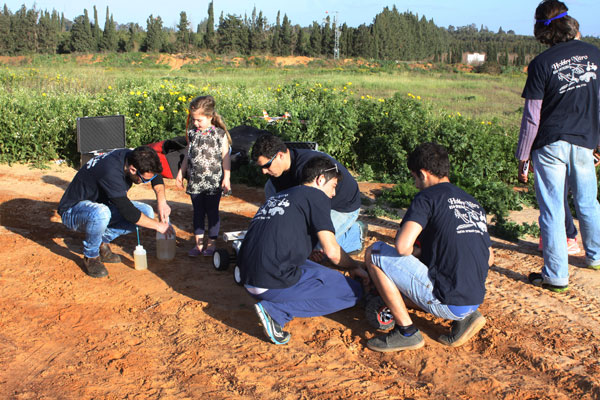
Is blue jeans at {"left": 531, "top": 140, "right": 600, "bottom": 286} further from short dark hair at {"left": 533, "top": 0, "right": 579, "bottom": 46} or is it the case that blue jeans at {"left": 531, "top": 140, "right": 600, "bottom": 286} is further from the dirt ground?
short dark hair at {"left": 533, "top": 0, "right": 579, "bottom": 46}

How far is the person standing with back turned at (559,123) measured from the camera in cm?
421

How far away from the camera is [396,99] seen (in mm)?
9328

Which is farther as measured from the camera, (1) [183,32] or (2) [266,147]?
(1) [183,32]

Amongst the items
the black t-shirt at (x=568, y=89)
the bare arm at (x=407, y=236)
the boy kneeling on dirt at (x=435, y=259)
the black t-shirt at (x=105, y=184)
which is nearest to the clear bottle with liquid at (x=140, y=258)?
the black t-shirt at (x=105, y=184)

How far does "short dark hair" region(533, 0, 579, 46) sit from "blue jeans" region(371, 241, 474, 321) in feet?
7.07

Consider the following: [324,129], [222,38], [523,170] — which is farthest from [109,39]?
[523,170]

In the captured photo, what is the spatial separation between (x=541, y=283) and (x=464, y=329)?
4.46 ft

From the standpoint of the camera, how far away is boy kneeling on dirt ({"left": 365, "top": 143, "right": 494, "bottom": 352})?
325 cm

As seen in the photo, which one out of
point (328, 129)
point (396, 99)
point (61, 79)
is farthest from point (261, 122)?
point (61, 79)

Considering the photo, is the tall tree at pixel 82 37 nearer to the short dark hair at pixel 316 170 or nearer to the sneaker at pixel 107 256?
the sneaker at pixel 107 256

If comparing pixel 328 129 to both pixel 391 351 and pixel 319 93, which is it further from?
pixel 391 351

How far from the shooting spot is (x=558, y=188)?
4.30 m

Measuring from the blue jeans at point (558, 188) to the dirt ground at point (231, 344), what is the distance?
0.28 m

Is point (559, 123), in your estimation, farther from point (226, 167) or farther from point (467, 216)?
point (226, 167)
